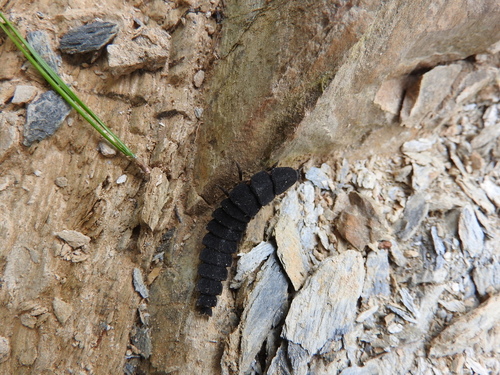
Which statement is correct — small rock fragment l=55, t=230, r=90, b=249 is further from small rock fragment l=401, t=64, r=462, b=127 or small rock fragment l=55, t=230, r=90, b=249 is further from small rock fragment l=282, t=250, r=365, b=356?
small rock fragment l=401, t=64, r=462, b=127

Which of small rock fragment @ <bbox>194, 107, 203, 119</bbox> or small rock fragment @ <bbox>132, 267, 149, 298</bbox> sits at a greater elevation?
small rock fragment @ <bbox>194, 107, 203, 119</bbox>

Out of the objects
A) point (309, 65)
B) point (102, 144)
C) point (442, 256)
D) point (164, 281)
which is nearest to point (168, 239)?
point (164, 281)

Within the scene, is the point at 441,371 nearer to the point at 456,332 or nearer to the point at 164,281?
the point at 456,332

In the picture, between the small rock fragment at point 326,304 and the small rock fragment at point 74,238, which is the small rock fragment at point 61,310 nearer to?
the small rock fragment at point 74,238

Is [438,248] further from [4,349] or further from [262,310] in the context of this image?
[4,349]

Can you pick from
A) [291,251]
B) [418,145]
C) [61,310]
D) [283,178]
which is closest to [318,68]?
[283,178]

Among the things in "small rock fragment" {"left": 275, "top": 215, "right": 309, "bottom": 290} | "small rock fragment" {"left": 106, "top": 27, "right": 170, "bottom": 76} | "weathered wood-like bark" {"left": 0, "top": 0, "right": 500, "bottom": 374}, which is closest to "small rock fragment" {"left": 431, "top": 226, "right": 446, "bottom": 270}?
"weathered wood-like bark" {"left": 0, "top": 0, "right": 500, "bottom": 374}
